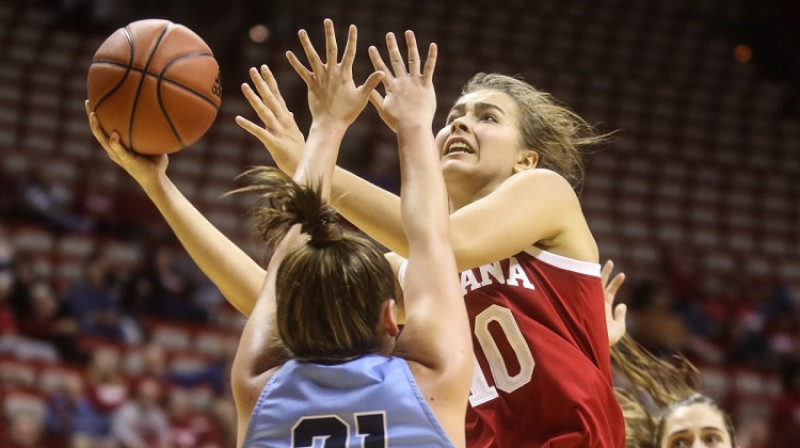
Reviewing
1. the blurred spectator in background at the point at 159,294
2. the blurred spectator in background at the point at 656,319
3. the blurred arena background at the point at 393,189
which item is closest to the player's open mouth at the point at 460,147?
the blurred arena background at the point at 393,189

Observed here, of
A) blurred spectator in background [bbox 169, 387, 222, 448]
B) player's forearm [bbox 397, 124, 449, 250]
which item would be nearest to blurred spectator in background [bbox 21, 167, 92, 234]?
blurred spectator in background [bbox 169, 387, 222, 448]

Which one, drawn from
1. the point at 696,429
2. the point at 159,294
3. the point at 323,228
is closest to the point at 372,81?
the point at 323,228

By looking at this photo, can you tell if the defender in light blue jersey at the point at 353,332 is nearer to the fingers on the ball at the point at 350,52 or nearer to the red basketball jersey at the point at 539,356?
the fingers on the ball at the point at 350,52

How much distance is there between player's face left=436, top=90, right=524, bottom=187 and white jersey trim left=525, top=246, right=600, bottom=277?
0.25 metres

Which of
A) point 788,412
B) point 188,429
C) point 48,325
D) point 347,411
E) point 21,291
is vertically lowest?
point 788,412

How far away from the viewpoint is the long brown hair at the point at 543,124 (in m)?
3.23

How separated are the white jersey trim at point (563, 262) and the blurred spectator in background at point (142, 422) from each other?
5603 millimetres

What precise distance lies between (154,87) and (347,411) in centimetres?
133

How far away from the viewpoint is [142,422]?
818 cm

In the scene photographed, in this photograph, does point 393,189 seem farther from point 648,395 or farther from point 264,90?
point 264,90

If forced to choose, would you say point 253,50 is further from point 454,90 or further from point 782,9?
point 782,9

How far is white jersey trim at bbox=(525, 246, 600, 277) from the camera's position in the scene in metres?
2.97

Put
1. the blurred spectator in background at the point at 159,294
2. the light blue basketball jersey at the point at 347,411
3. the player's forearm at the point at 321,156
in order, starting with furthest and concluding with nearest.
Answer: the blurred spectator in background at the point at 159,294, the player's forearm at the point at 321,156, the light blue basketball jersey at the point at 347,411

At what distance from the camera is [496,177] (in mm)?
3104
